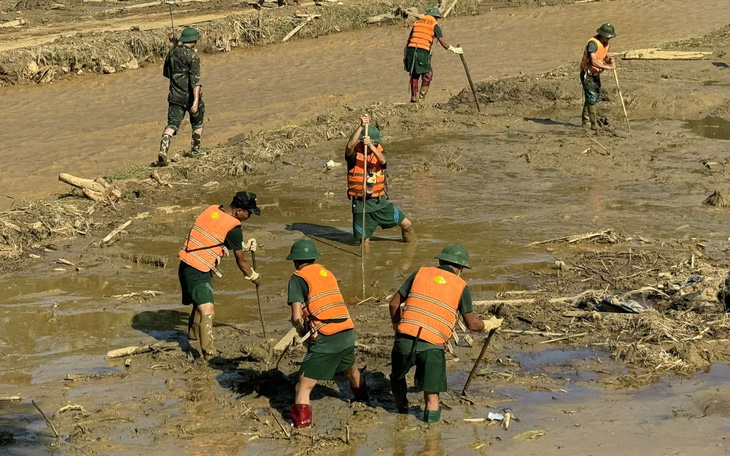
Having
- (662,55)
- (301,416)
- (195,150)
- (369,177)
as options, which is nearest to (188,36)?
(195,150)

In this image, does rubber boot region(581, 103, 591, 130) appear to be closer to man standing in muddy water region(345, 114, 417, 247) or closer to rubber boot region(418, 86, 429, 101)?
rubber boot region(418, 86, 429, 101)

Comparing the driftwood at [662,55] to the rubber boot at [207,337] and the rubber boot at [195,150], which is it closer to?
the rubber boot at [195,150]

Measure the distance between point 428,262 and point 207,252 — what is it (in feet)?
10.3

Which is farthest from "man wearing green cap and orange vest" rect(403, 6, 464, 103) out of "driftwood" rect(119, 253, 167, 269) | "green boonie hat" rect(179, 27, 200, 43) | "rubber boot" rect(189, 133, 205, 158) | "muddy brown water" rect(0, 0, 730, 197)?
"driftwood" rect(119, 253, 167, 269)

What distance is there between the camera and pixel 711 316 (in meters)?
9.26

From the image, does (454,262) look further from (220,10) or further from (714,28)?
(220,10)

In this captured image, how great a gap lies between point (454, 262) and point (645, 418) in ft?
6.06

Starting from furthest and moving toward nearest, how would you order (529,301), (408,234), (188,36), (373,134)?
(188,36), (408,234), (373,134), (529,301)

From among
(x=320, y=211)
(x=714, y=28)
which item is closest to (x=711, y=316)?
(x=320, y=211)

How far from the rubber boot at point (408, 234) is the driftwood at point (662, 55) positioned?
39.1 feet

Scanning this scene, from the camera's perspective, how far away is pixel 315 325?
7.51 meters

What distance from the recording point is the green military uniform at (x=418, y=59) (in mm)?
17688

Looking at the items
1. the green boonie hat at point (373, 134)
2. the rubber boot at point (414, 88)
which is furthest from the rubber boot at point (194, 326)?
the rubber boot at point (414, 88)

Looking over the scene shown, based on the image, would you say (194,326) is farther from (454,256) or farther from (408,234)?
(408,234)
